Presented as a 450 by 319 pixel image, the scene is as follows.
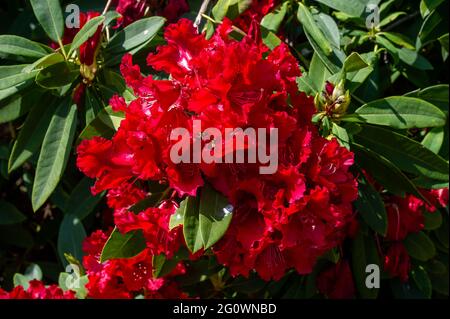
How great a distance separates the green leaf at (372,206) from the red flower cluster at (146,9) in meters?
0.71

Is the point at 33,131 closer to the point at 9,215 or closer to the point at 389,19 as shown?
the point at 9,215

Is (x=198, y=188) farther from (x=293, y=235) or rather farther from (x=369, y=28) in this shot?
(x=369, y=28)

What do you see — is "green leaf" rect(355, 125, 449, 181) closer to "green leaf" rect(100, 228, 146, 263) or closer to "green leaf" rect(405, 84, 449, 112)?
"green leaf" rect(405, 84, 449, 112)

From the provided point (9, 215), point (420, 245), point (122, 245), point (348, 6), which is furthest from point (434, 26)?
point (9, 215)

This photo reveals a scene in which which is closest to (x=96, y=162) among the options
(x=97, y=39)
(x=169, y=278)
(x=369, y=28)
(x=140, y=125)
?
(x=140, y=125)

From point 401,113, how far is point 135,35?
684 millimetres

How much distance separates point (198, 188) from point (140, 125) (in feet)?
0.56

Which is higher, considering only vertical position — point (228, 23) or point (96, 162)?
point (228, 23)

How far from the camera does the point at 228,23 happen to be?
1431 mm

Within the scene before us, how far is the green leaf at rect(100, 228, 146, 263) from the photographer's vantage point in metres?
1.54

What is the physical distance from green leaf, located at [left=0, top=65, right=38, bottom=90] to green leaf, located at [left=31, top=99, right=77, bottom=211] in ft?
0.45

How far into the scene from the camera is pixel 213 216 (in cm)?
130

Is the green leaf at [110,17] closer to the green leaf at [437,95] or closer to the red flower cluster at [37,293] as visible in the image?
the red flower cluster at [37,293]
